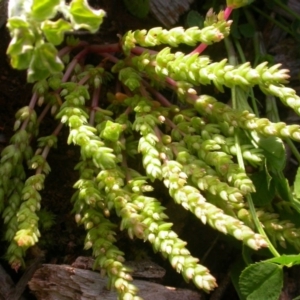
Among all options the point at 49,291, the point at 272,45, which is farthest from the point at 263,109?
the point at 49,291

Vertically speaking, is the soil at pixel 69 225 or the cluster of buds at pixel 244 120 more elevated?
the cluster of buds at pixel 244 120

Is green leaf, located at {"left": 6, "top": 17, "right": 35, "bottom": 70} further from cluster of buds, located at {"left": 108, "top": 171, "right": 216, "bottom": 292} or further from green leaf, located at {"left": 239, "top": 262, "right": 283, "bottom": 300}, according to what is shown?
green leaf, located at {"left": 239, "top": 262, "right": 283, "bottom": 300}

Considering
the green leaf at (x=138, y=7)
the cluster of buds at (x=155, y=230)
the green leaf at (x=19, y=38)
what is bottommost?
the cluster of buds at (x=155, y=230)

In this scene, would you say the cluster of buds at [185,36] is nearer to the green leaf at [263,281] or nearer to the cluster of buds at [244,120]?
the cluster of buds at [244,120]

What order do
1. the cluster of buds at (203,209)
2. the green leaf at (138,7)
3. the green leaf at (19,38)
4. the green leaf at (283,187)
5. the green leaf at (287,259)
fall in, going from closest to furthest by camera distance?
the green leaf at (19,38)
the cluster of buds at (203,209)
the green leaf at (287,259)
the green leaf at (283,187)
the green leaf at (138,7)

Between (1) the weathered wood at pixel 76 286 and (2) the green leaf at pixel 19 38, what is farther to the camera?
(1) the weathered wood at pixel 76 286

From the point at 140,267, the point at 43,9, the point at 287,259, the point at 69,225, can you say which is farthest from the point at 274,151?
the point at 43,9

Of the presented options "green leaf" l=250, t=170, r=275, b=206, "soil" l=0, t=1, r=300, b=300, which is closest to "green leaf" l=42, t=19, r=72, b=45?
"soil" l=0, t=1, r=300, b=300

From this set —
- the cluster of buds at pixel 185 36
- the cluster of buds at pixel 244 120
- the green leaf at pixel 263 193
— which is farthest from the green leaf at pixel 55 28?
the green leaf at pixel 263 193
